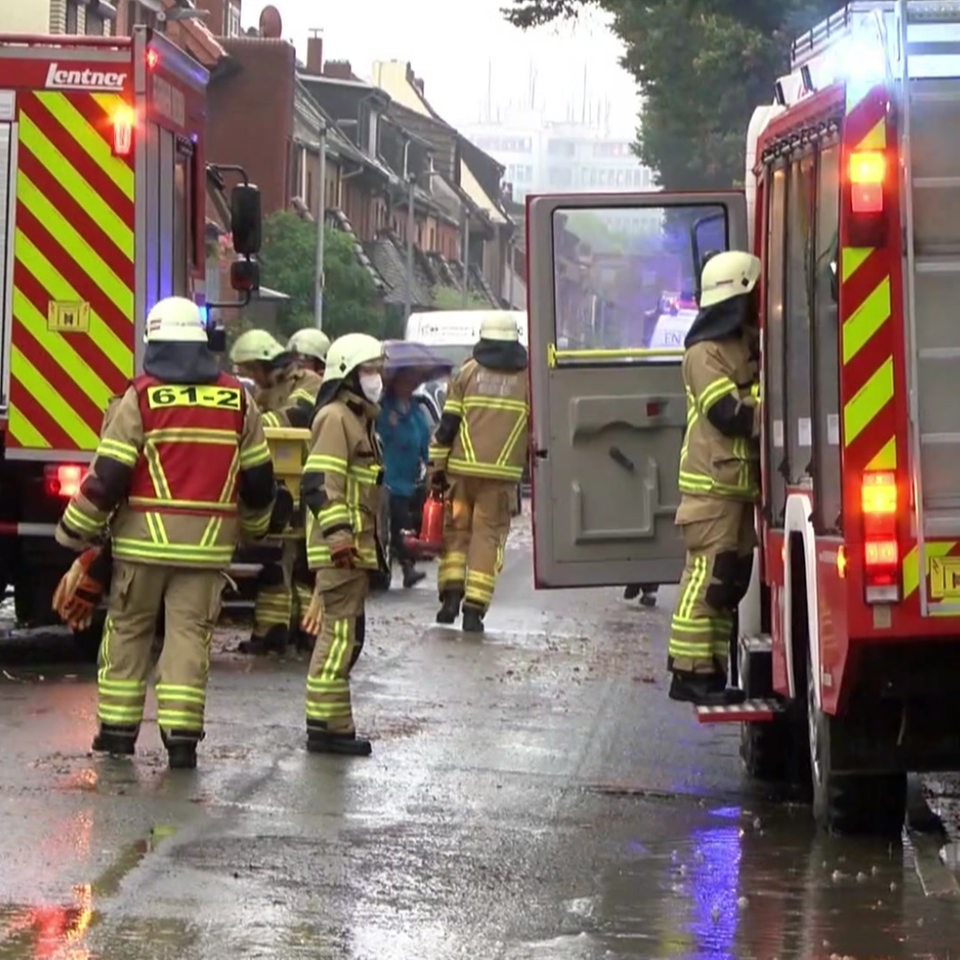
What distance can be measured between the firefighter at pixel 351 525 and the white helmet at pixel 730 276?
1.60 m

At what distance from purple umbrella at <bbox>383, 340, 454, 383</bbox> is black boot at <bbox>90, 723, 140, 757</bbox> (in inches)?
331

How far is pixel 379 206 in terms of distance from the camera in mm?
80375

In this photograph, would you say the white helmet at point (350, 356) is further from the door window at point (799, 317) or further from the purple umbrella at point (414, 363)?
the purple umbrella at point (414, 363)

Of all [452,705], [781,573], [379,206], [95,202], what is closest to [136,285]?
[95,202]

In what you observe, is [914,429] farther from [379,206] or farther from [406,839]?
[379,206]

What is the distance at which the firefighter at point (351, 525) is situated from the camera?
1024 cm

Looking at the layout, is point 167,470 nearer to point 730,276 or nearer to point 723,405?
point 723,405

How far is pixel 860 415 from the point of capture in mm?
7500

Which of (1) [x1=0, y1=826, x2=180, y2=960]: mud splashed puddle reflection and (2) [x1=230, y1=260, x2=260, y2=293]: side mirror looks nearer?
(1) [x1=0, y1=826, x2=180, y2=960]: mud splashed puddle reflection

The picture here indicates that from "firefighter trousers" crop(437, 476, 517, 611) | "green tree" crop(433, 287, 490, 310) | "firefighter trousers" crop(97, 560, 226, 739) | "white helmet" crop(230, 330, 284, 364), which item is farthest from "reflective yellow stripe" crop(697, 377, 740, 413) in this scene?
"green tree" crop(433, 287, 490, 310)

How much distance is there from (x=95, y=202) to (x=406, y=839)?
5105 millimetres

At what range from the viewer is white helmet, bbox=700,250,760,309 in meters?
9.42

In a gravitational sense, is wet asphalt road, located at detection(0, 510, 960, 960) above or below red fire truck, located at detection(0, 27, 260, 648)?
below

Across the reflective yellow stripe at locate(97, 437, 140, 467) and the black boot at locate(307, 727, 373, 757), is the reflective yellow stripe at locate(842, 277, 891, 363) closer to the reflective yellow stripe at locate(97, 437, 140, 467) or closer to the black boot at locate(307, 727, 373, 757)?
the reflective yellow stripe at locate(97, 437, 140, 467)
